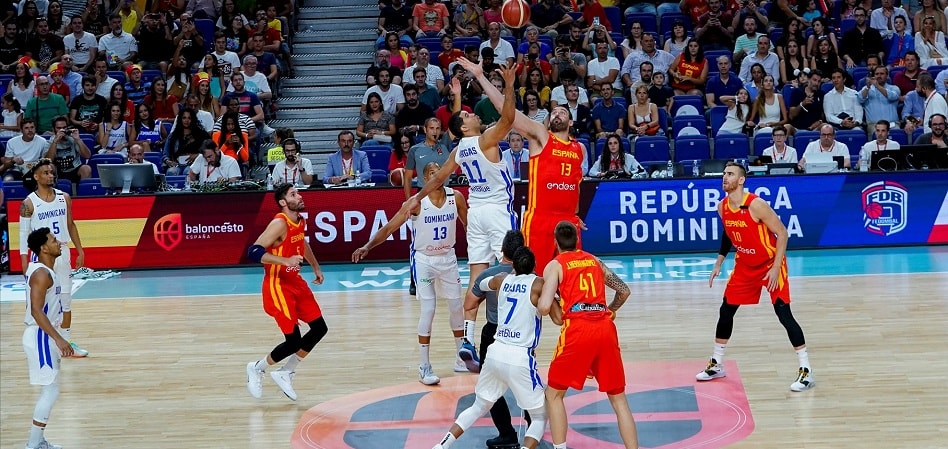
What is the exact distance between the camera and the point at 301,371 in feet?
34.8

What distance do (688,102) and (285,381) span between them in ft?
34.2

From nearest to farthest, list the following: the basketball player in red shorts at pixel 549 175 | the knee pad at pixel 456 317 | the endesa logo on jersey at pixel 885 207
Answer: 1. the basketball player in red shorts at pixel 549 175
2. the knee pad at pixel 456 317
3. the endesa logo on jersey at pixel 885 207

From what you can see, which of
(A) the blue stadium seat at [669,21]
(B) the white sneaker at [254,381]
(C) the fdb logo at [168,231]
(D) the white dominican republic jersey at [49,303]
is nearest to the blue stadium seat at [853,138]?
(A) the blue stadium seat at [669,21]

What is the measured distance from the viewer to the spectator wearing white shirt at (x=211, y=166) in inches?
644

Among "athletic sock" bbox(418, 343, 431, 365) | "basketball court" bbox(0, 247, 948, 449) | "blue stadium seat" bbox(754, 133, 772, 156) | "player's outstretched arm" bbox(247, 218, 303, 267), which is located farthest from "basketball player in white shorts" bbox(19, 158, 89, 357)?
"blue stadium seat" bbox(754, 133, 772, 156)

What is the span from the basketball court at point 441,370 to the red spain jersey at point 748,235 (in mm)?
1097

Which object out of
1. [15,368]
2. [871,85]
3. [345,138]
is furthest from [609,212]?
[15,368]

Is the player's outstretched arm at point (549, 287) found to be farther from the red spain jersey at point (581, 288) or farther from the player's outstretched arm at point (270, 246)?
the player's outstretched arm at point (270, 246)

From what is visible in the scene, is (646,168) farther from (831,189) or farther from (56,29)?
(56,29)

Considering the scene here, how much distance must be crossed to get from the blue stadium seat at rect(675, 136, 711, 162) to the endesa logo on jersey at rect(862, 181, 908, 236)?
244cm

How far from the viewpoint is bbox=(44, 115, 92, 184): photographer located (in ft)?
54.8

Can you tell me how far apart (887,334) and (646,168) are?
570 centimetres

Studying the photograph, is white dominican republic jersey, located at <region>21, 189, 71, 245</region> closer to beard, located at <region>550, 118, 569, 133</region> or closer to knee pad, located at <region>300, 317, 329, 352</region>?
knee pad, located at <region>300, 317, 329, 352</region>

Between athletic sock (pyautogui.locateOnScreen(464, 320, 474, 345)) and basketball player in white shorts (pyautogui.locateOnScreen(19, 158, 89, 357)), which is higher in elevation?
basketball player in white shorts (pyautogui.locateOnScreen(19, 158, 89, 357))
